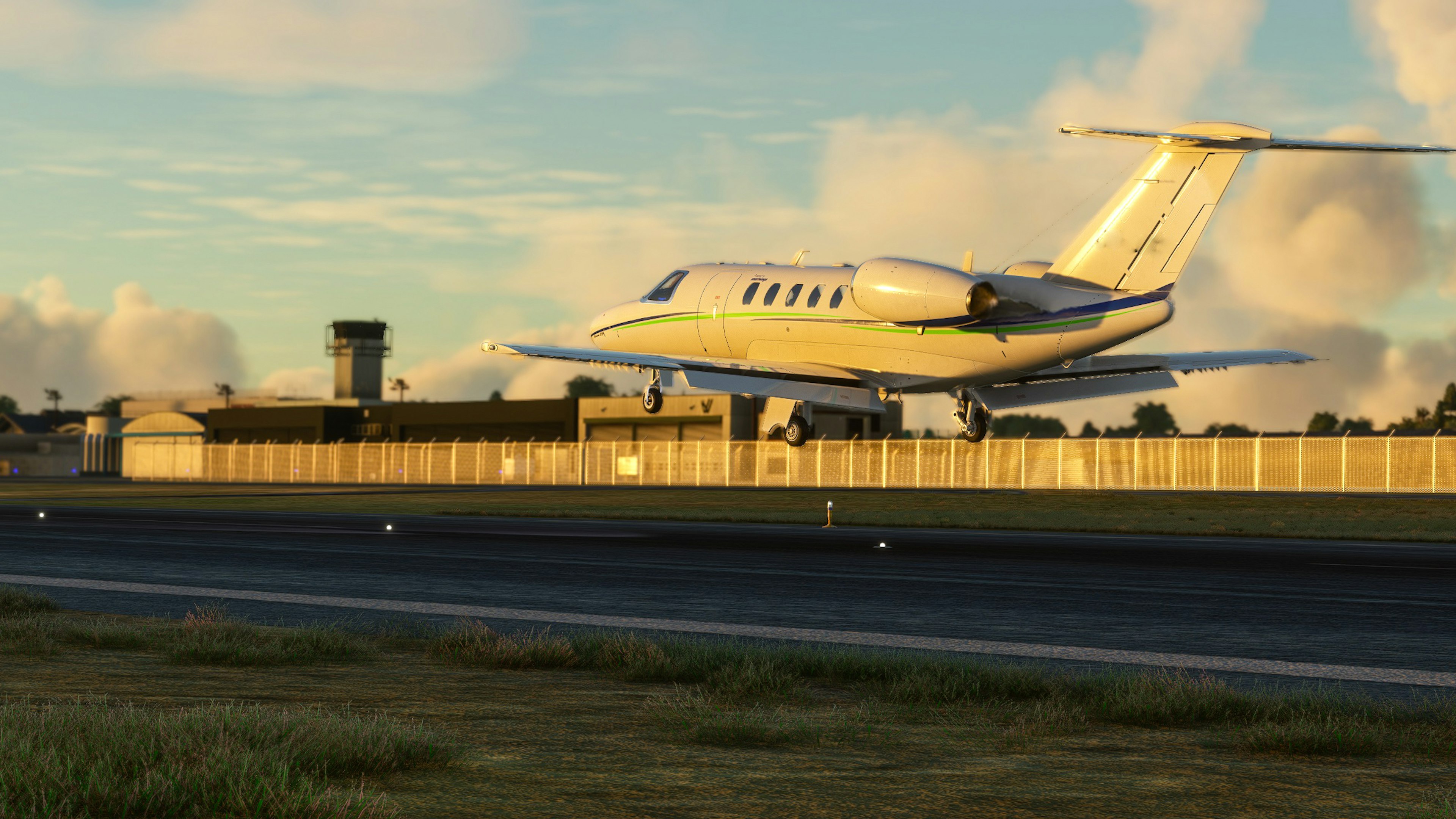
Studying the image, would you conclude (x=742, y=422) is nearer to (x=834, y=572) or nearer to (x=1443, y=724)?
(x=834, y=572)

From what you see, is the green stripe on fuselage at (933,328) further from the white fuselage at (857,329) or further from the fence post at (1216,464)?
the fence post at (1216,464)

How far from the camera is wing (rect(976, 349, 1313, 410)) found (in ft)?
134

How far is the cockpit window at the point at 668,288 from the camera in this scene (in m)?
45.8

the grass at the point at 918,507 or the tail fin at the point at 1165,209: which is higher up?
the tail fin at the point at 1165,209

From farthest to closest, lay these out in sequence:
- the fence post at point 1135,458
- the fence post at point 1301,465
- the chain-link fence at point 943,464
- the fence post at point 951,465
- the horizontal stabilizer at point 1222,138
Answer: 1. the fence post at point 951,465
2. the fence post at point 1135,458
3. the fence post at point 1301,465
4. the chain-link fence at point 943,464
5. the horizontal stabilizer at point 1222,138

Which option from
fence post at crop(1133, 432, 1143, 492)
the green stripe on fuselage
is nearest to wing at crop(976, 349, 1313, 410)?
the green stripe on fuselage

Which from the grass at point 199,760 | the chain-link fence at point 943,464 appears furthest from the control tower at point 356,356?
the grass at point 199,760

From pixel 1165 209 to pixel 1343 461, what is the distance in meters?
38.1

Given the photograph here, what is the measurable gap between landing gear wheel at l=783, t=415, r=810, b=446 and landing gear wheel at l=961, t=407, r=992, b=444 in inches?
175

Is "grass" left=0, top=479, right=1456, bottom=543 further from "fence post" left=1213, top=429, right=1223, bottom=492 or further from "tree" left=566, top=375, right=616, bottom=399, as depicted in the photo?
"tree" left=566, top=375, right=616, bottom=399

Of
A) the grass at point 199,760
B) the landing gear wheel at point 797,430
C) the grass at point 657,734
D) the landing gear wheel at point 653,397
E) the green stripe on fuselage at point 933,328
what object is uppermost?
the green stripe on fuselage at point 933,328

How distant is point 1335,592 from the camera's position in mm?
21641

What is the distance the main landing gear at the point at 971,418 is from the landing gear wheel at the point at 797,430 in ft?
14.1

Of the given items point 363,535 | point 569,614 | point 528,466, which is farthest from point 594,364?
point 528,466
